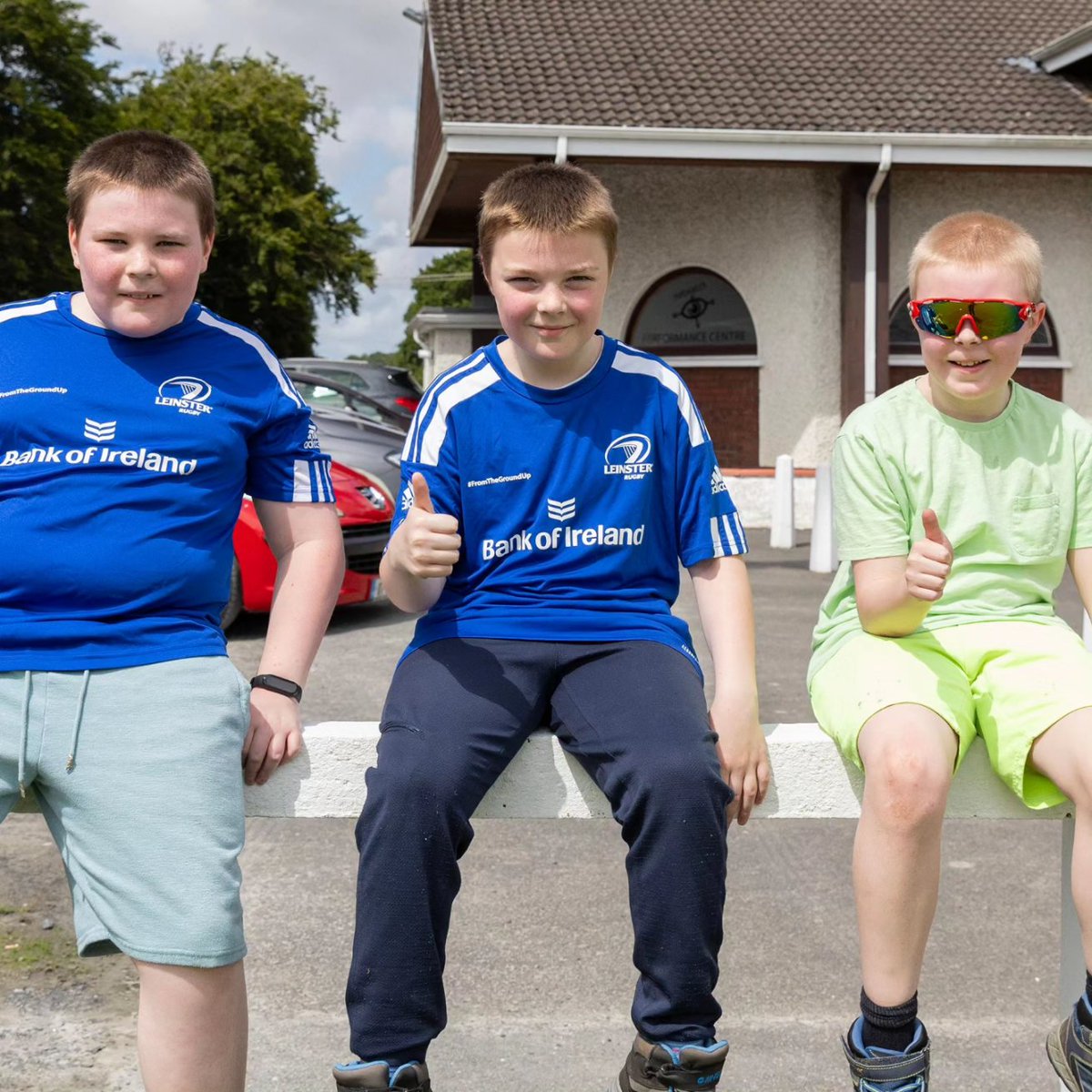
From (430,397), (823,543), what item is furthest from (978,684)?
(823,543)

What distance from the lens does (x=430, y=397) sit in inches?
110

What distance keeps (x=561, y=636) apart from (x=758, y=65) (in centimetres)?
1658

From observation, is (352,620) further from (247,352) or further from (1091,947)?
(1091,947)

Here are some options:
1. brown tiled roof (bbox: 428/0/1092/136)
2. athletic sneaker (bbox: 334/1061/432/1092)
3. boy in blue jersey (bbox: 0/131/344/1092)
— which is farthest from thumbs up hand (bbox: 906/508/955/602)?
brown tiled roof (bbox: 428/0/1092/136)

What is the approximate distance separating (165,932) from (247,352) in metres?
1.09

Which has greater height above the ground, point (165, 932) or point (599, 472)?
point (599, 472)

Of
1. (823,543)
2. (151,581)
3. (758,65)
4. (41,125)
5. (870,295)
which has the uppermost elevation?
(41,125)

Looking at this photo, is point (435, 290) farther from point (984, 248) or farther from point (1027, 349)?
point (984, 248)

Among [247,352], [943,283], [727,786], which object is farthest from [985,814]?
[247,352]

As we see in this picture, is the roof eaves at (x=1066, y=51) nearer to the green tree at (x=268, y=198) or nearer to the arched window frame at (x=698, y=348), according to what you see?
the arched window frame at (x=698, y=348)

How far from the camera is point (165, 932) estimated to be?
2.23 meters

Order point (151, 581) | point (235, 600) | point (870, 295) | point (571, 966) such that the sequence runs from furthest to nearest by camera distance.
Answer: point (870, 295)
point (235, 600)
point (571, 966)
point (151, 581)

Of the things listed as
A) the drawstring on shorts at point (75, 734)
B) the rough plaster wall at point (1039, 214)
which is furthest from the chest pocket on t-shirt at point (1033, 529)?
the rough plaster wall at point (1039, 214)

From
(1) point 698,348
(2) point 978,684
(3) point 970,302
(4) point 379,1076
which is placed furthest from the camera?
(1) point 698,348
